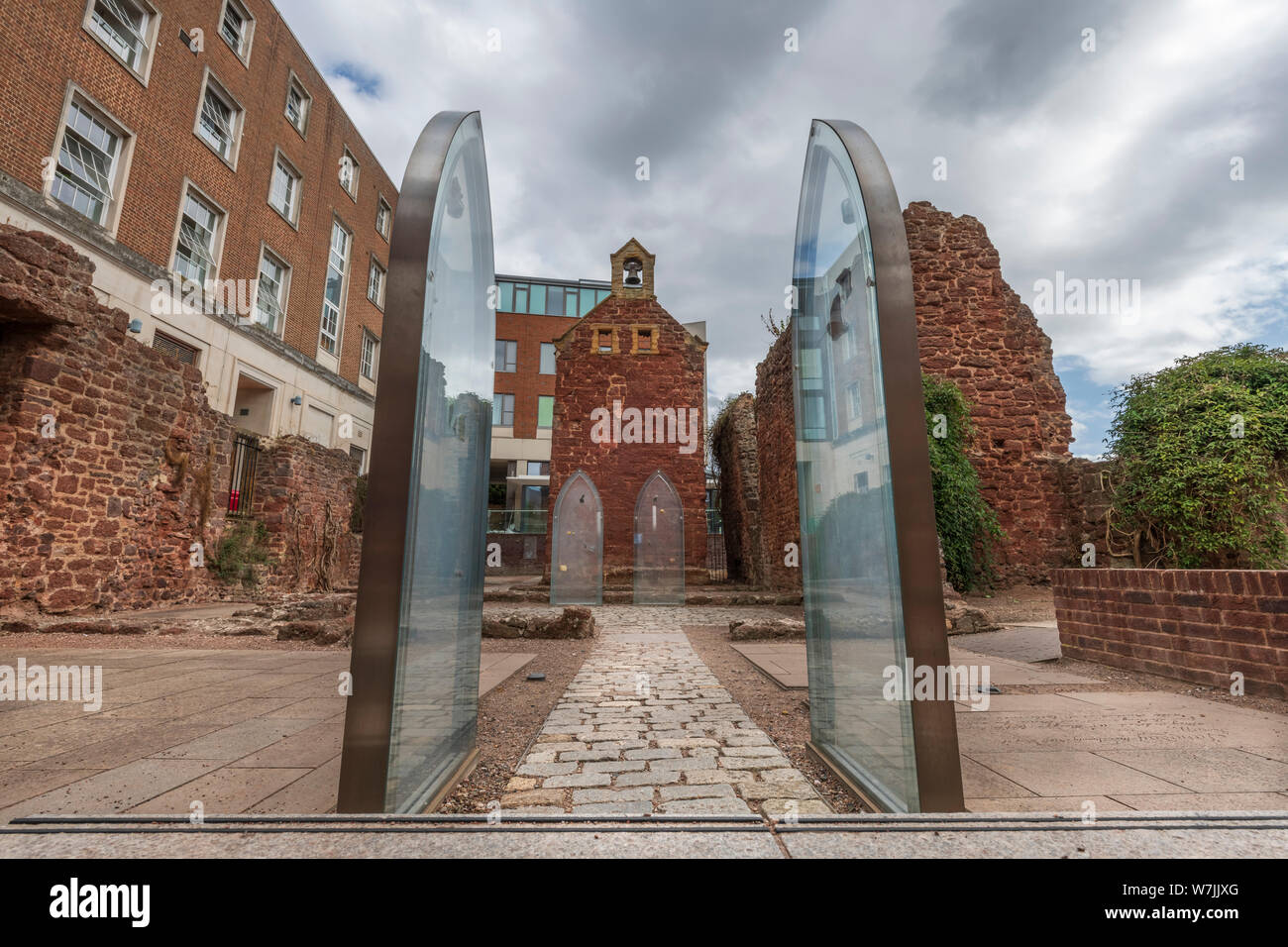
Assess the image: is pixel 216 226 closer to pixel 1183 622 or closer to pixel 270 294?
pixel 270 294

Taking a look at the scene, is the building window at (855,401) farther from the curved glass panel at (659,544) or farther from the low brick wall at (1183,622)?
the curved glass panel at (659,544)

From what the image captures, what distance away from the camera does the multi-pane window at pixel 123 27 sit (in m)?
11.6

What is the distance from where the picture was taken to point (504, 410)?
31.2m

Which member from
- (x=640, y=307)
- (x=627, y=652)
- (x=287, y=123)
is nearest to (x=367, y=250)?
(x=287, y=123)

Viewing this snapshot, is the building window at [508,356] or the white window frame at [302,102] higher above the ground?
the white window frame at [302,102]

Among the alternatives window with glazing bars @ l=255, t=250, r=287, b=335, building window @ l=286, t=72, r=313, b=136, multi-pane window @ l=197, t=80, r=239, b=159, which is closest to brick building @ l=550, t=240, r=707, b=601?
window with glazing bars @ l=255, t=250, r=287, b=335

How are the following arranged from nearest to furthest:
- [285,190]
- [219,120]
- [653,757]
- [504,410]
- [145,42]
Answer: [653,757], [145,42], [219,120], [285,190], [504,410]

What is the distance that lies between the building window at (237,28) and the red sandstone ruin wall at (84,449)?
39.2 feet

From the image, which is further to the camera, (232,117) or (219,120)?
(232,117)

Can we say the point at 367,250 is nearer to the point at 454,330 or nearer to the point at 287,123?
the point at 287,123

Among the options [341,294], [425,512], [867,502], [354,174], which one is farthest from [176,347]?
[867,502]

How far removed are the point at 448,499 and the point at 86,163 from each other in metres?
15.6

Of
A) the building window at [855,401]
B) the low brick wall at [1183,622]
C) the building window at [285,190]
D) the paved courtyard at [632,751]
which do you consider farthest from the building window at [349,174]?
the low brick wall at [1183,622]
